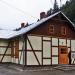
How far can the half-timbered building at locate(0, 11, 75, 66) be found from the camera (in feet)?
89.0

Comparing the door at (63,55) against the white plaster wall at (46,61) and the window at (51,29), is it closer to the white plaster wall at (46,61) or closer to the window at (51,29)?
the white plaster wall at (46,61)

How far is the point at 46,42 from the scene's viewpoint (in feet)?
92.6

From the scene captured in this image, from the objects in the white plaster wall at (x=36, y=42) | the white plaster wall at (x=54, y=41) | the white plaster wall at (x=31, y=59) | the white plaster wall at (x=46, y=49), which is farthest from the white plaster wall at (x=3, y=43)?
the white plaster wall at (x=54, y=41)

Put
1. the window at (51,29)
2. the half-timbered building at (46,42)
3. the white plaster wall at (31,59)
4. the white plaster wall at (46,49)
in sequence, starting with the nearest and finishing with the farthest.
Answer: the white plaster wall at (31,59)
the half-timbered building at (46,42)
the white plaster wall at (46,49)
the window at (51,29)

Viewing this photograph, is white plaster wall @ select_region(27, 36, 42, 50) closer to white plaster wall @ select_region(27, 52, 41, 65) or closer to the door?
white plaster wall @ select_region(27, 52, 41, 65)

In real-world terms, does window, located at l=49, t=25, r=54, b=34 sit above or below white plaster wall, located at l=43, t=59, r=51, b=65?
above

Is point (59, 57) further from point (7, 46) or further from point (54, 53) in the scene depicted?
point (7, 46)

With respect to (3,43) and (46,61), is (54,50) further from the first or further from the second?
(3,43)

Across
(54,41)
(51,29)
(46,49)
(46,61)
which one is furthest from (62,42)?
(46,61)

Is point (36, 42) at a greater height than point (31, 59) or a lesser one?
greater

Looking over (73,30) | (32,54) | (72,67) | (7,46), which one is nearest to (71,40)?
(73,30)

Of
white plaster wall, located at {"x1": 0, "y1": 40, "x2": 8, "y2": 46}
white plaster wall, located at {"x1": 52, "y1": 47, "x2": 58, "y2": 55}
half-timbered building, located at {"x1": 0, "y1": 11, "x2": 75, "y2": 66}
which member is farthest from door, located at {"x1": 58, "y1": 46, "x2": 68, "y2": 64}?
white plaster wall, located at {"x1": 0, "y1": 40, "x2": 8, "y2": 46}

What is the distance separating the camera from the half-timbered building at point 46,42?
89.0 feet

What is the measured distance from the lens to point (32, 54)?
1072 inches
